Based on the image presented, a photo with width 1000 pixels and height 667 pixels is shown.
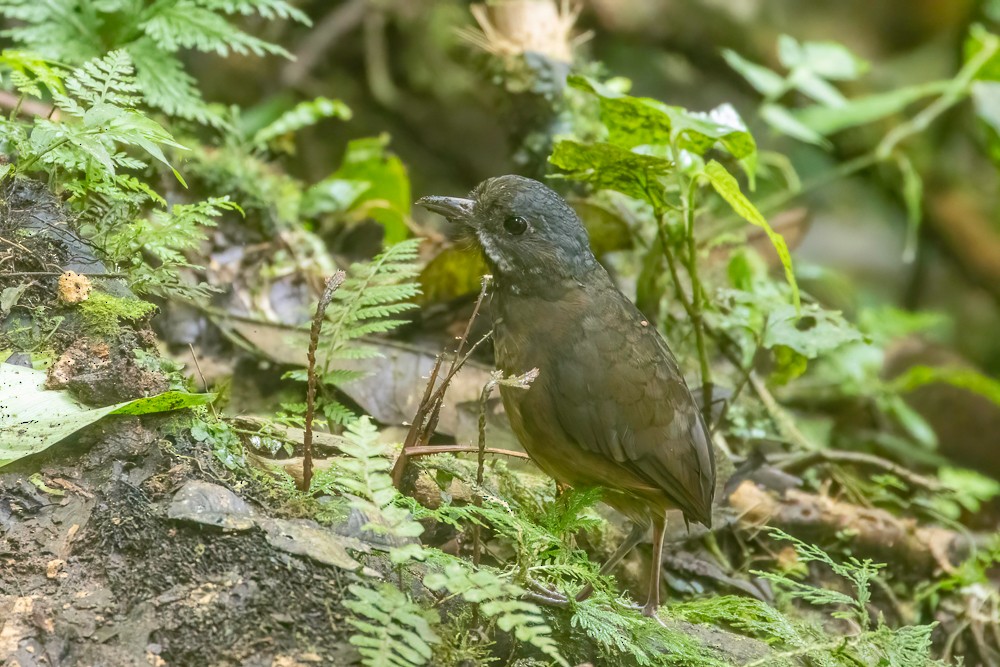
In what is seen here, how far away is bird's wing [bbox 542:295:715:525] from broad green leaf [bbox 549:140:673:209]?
55 centimetres

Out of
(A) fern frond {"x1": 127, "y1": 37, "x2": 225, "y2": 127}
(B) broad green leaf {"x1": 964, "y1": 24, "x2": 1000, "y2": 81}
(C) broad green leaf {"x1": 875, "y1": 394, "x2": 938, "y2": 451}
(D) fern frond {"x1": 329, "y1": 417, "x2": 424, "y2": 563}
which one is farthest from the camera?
(C) broad green leaf {"x1": 875, "y1": 394, "x2": 938, "y2": 451}

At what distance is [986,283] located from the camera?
8516 millimetres

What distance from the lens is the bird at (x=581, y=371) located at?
3.04 m

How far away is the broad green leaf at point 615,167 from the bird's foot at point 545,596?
1588mm

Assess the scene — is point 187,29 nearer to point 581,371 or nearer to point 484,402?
point 581,371

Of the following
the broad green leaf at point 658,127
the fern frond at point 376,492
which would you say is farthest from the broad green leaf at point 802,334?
the fern frond at point 376,492

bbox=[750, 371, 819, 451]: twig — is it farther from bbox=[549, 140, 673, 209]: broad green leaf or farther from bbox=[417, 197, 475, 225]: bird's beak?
bbox=[417, 197, 475, 225]: bird's beak

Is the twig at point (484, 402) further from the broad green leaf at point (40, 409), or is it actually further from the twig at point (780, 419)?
the twig at point (780, 419)

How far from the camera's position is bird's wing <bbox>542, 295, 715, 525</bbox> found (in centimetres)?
304

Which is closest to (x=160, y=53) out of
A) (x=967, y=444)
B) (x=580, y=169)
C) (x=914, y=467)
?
(x=580, y=169)

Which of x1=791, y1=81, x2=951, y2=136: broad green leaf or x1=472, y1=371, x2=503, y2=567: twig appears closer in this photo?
x1=472, y1=371, x2=503, y2=567: twig

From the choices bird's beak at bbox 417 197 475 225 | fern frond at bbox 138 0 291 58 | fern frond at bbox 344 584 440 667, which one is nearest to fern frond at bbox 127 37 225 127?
fern frond at bbox 138 0 291 58

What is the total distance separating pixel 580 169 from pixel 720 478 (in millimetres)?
1578

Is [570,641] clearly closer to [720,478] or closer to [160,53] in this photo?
[720,478]
